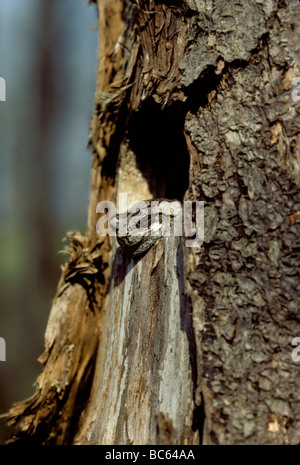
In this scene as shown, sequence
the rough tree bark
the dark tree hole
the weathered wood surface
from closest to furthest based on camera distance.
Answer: the rough tree bark
the weathered wood surface
the dark tree hole

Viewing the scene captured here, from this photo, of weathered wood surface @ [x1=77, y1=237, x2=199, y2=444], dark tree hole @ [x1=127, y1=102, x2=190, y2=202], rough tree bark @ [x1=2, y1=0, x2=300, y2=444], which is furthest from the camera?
dark tree hole @ [x1=127, y1=102, x2=190, y2=202]

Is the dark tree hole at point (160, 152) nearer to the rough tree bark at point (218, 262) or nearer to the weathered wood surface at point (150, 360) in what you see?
the rough tree bark at point (218, 262)

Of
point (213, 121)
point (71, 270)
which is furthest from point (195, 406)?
point (71, 270)

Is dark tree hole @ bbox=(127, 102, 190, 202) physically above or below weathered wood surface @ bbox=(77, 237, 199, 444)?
above

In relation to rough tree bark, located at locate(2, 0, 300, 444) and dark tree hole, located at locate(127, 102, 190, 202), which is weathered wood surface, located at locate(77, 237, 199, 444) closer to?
rough tree bark, located at locate(2, 0, 300, 444)

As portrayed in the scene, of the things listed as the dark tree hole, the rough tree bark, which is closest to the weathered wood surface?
the rough tree bark

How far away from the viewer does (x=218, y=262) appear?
37.9 inches

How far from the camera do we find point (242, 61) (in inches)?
39.9

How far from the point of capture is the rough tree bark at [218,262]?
35.4 inches

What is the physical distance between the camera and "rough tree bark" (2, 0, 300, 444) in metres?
0.90

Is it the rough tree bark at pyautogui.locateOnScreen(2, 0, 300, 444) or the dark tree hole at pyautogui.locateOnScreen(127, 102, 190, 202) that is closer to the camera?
the rough tree bark at pyautogui.locateOnScreen(2, 0, 300, 444)

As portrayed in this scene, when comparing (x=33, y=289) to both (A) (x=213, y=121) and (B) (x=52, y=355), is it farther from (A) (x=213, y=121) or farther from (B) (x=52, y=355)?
(A) (x=213, y=121)

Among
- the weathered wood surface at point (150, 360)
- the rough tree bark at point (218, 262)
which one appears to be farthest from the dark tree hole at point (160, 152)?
the weathered wood surface at point (150, 360)

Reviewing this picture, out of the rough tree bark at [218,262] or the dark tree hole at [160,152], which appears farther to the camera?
the dark tree hole at [160,152]
